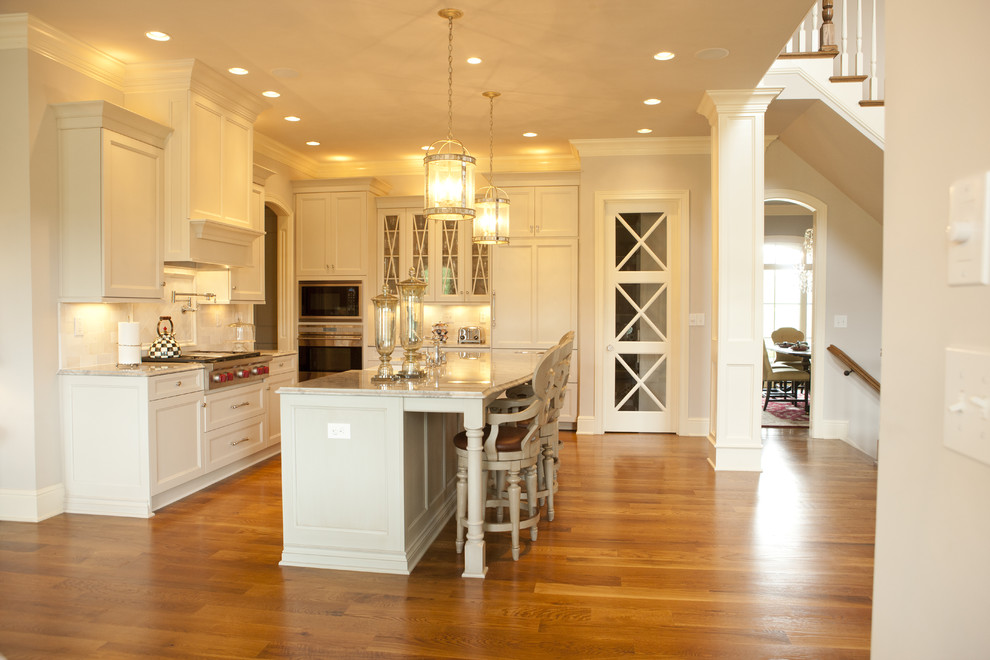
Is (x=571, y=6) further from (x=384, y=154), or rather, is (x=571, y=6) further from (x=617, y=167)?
(x=384, y=154)

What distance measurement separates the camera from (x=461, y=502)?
3.37 metres

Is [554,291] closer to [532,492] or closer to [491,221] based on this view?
[491,221]

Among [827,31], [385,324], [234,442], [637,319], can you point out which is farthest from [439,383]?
[827,31]

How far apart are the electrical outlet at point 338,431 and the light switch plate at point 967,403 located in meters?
2.67

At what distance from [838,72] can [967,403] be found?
529 cm

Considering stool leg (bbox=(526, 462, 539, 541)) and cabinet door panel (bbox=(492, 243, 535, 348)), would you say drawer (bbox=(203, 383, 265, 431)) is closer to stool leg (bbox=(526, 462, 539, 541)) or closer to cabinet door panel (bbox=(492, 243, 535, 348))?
stool leg (bbox=(526, 462, 539, 541))

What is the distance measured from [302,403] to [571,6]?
8.43 feet

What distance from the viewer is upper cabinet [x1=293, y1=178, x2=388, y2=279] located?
7.13m

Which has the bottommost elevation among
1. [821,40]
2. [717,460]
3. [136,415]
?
[717,460]

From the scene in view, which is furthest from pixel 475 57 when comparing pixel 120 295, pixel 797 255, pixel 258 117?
Answer: pixel 797 255

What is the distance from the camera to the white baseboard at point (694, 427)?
659 centimetres

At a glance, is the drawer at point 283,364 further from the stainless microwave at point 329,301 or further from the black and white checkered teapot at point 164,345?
the stainless microwave at point 329,301

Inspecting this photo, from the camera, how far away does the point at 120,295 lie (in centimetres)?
419

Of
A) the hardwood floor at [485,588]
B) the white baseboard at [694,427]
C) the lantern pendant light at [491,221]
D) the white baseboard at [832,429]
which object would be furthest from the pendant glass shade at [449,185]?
the white baseboard at [832,429]
